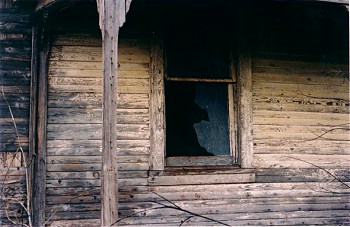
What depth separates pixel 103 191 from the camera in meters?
4.31

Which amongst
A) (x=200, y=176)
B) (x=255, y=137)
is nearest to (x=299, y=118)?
(x=255, y=137)

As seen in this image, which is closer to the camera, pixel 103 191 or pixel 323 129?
pixel 103 191

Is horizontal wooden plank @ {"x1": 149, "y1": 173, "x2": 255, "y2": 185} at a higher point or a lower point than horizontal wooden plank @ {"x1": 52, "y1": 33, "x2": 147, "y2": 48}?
lower

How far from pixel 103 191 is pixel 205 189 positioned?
2.22m

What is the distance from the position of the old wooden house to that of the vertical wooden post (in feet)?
3.74

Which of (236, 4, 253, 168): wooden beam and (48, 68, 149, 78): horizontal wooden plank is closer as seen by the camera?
(48, 68, 149, 78): horizontal wooden plank

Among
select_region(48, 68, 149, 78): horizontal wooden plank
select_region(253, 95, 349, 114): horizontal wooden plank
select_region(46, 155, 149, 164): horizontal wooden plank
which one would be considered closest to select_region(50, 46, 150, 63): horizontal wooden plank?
select_region(48, 68, 149, 78): horizontal wooden plank

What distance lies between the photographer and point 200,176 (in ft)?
20.4

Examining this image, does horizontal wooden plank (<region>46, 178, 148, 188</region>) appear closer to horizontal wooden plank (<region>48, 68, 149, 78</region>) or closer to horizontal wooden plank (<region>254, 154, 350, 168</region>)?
horizontal wooden plank (<region>48, 68, 149, 78</region>)

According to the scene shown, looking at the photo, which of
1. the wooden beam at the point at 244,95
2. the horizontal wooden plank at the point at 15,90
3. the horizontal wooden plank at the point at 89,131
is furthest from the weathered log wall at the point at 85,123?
the wooden beam at the point at 244,95

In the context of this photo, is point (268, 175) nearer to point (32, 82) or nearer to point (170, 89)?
point (170, 89)

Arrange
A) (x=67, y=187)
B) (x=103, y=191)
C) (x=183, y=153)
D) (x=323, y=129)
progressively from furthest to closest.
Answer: (x=323, y=129) < (x=183, y=153) < (x=67, y=187) < (x=103, y=191)

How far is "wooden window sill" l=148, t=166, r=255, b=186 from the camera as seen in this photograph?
6.08 meters

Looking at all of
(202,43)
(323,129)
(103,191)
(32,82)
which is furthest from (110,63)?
(323,129)
